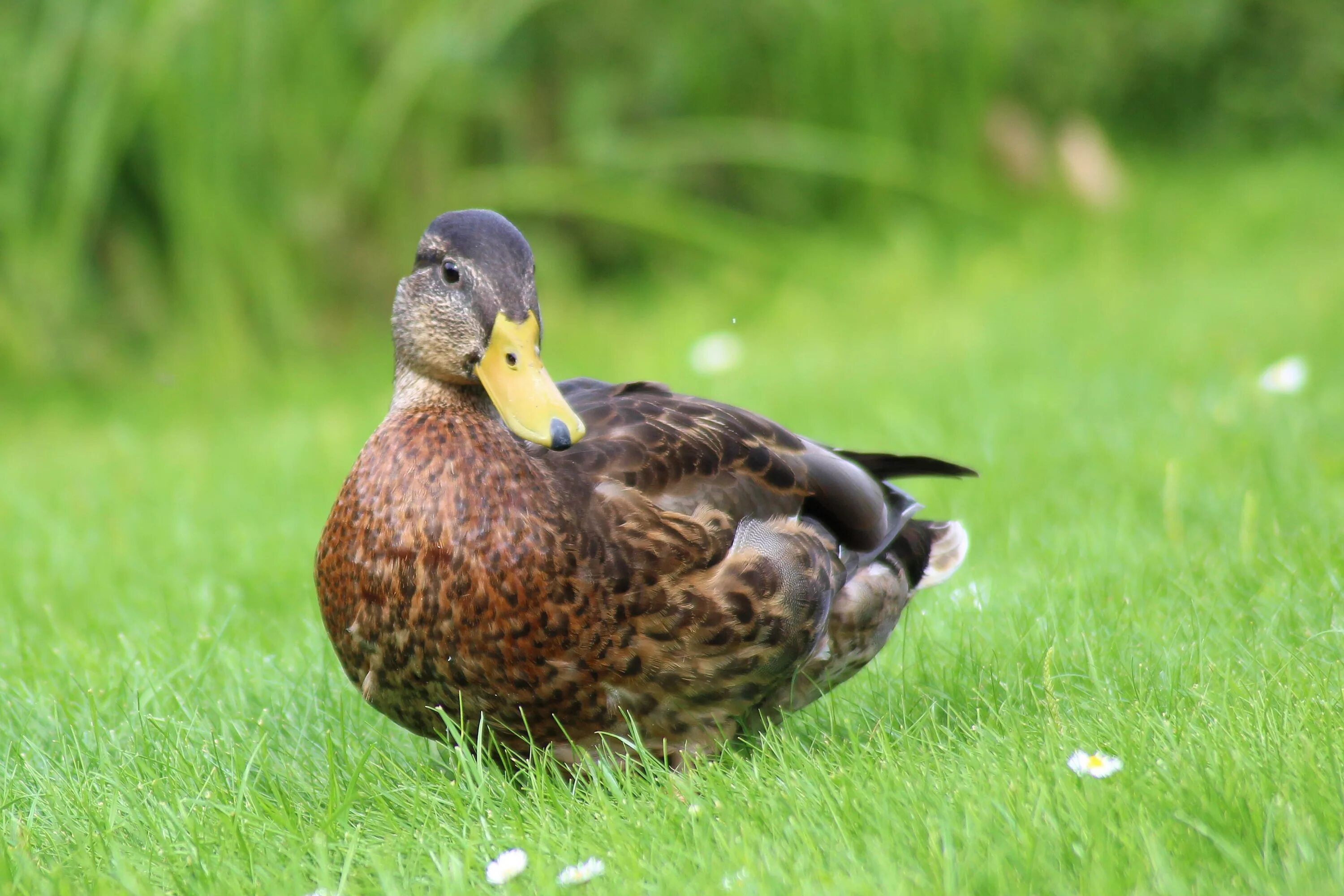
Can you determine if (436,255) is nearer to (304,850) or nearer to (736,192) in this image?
(304,850)

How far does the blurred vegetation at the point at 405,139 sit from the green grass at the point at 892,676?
1114mm

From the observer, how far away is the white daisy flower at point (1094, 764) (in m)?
2.11

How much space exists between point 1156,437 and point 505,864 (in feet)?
9.95

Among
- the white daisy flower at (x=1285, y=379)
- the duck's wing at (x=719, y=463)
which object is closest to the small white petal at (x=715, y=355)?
the white daisy flower at (x=1285, y=379)

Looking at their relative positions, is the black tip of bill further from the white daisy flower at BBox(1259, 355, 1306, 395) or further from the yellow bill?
the white daisy flower at BBox(1259, 355, 1306, 395)

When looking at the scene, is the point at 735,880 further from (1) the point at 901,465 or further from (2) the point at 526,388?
(1) the point at 901,465

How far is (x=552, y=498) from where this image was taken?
2.52 meters

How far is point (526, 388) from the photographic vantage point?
2.53 m

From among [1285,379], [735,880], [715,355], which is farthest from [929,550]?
[715,355]

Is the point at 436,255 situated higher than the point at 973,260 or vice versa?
the point at 436,255

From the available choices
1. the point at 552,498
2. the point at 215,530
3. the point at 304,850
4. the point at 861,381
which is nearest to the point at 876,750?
the point at 552,498

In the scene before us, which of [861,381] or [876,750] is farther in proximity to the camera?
[861,381]

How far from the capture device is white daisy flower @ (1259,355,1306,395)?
4324mm

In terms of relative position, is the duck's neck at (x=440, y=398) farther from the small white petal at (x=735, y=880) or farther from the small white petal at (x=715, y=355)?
the small white petal at (x=715, y=355)
